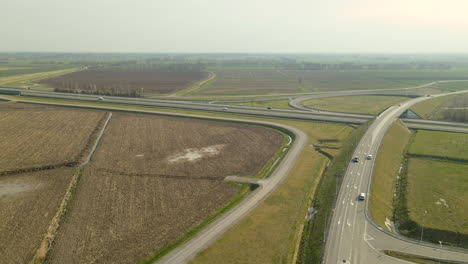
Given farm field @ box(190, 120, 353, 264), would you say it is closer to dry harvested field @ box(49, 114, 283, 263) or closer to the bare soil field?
dry harvested field @ box(49, 114, 283, 263)

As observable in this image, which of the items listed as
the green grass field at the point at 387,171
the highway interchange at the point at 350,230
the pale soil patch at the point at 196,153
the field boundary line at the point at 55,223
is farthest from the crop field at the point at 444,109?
the field boundary line at the point at 55,223

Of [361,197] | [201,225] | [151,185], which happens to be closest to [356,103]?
[361,197]

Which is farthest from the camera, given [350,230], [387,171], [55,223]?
[387,171]

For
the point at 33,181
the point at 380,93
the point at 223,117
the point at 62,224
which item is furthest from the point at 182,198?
the point at 380,93

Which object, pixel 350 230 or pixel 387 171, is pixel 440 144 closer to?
pixel 387 171

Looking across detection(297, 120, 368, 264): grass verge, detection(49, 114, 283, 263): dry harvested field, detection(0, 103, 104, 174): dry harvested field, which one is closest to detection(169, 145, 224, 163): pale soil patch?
detection(49, 114, 283, 263): dry harvested field

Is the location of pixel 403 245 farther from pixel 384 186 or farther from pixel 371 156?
pixel 371 156
